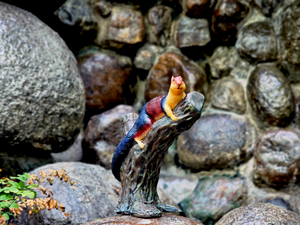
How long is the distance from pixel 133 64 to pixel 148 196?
211 centimetres

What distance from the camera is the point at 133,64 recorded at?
3.72 metres

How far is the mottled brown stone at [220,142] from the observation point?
10.5ft

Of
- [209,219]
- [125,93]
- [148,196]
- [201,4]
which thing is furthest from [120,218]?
[201,4]

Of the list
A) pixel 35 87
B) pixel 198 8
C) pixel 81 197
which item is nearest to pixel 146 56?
pixel 198 8

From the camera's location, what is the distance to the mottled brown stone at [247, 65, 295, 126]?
10.3 feet

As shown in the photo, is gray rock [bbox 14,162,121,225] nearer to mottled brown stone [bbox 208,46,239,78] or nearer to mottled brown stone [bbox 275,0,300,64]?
mottled brown stone [bbox 208,46,239,78]

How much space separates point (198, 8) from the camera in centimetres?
342

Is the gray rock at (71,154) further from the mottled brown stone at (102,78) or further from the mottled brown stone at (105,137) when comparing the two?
the mottled brown stone at (102,78)

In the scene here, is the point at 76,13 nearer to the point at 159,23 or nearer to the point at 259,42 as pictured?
the point at 159,23

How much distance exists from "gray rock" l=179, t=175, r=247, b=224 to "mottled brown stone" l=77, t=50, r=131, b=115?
1.21 metres

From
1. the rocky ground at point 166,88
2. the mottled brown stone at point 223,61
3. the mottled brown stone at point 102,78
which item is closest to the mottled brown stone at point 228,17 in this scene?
the rocky ground at point 166,88

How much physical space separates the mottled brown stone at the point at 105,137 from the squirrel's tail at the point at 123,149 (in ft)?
4.22

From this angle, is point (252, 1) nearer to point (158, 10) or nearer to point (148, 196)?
point (158, 10)

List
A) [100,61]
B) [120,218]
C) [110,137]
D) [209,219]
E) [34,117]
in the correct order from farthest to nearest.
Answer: [100,61], [110,137], [209,219], [34,117], [120,218]
